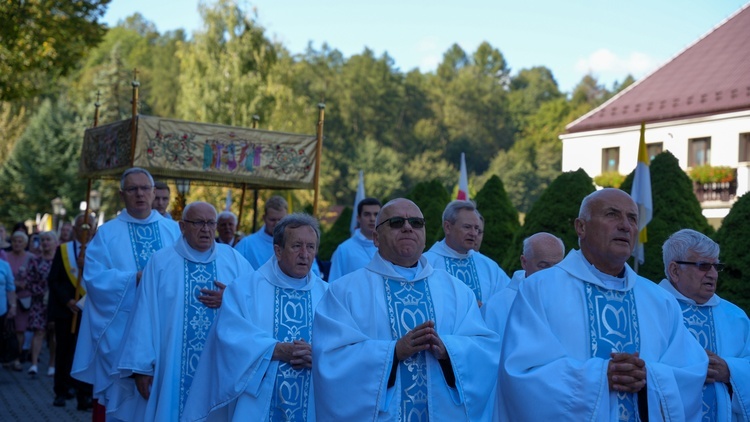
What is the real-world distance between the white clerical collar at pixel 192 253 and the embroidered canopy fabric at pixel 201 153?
13.6 feet

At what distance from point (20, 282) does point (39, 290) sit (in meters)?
0.49

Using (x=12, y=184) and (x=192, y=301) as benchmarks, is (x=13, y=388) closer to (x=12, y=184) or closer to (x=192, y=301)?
(x=192, y=301)

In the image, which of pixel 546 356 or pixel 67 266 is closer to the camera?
pixel 546 356

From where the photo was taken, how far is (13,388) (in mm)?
12977

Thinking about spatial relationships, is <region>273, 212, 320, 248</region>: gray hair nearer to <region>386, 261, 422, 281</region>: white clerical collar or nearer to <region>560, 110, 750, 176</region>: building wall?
<region>386, 261, 422, 281</region>: white clerical collar

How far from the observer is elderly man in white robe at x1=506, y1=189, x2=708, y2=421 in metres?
Answer: 4.43

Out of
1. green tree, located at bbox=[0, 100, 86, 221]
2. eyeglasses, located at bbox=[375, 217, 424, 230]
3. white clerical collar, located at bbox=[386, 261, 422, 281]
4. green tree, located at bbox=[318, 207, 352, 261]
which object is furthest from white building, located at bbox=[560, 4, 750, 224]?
eyeglasses, located at bbox=[375, 217, 424, 230]

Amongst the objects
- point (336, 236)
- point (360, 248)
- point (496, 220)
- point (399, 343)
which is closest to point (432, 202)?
point (496, 220)

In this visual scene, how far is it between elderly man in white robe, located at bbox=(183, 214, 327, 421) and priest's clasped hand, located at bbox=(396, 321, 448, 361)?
94 cm

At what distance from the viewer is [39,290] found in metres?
14.4

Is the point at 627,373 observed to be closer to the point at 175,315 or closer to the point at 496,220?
the point at 175,315

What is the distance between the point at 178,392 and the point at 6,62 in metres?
11.9

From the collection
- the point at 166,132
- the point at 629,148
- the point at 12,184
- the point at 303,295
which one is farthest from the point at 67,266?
the point at 12,184

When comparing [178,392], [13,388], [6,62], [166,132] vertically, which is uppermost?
[6,62]
